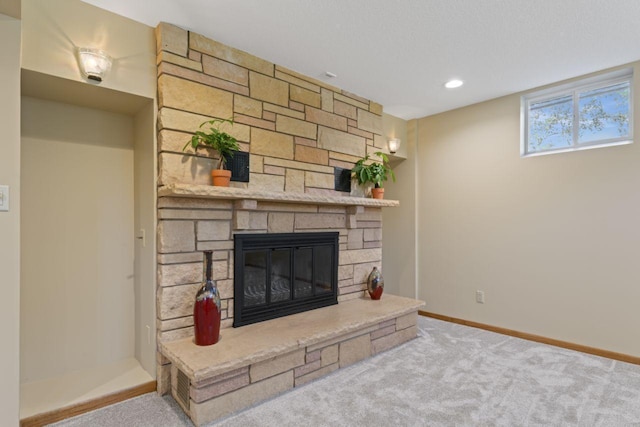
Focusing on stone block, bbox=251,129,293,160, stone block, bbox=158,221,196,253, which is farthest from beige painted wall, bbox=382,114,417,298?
stone block, bbox=158,221,196,253

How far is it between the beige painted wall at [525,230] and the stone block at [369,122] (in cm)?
80

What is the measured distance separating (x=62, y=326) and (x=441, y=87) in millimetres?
3843

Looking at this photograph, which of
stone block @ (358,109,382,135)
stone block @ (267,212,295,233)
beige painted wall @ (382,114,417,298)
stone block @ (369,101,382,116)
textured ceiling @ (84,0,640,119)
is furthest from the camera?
beige painted wall @ (382,114,417,298)

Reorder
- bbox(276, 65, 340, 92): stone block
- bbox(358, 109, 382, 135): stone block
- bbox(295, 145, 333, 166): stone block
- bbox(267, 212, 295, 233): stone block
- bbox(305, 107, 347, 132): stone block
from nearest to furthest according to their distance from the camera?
1. bbox(267, 212, 295, 233): stone block
2. bbox(276, 65, 340, 92): stone block
3. bbox(295, 145, 333, 166): stone block
4. bbox(305, 107, 347, 132): stone block
5. bbox(358, 109, 382, 135): stone block

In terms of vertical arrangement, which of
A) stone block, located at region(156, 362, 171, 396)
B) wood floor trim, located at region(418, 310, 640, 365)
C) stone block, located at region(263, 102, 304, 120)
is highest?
stone block, located at region(263, 102, 304, 120)

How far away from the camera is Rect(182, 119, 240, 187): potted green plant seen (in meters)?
2.42

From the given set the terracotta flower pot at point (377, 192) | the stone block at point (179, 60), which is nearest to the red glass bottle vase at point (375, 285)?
the terracotta flower pot at point (377, 192)

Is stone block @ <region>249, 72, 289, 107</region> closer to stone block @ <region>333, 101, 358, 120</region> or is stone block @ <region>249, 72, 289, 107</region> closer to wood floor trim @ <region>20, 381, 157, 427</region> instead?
stone block @ <region>333, 101, 358, 120</region>

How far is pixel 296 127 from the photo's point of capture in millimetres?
3125

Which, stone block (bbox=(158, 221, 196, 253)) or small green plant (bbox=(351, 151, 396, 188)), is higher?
small green plant (bbox=(351, 151, 396, 188))

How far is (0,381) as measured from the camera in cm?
174

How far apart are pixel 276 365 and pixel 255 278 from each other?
0.77 meters

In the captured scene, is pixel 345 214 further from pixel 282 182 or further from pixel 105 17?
pixel 105 17

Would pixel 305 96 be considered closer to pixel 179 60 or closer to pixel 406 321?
pixel 179 60
